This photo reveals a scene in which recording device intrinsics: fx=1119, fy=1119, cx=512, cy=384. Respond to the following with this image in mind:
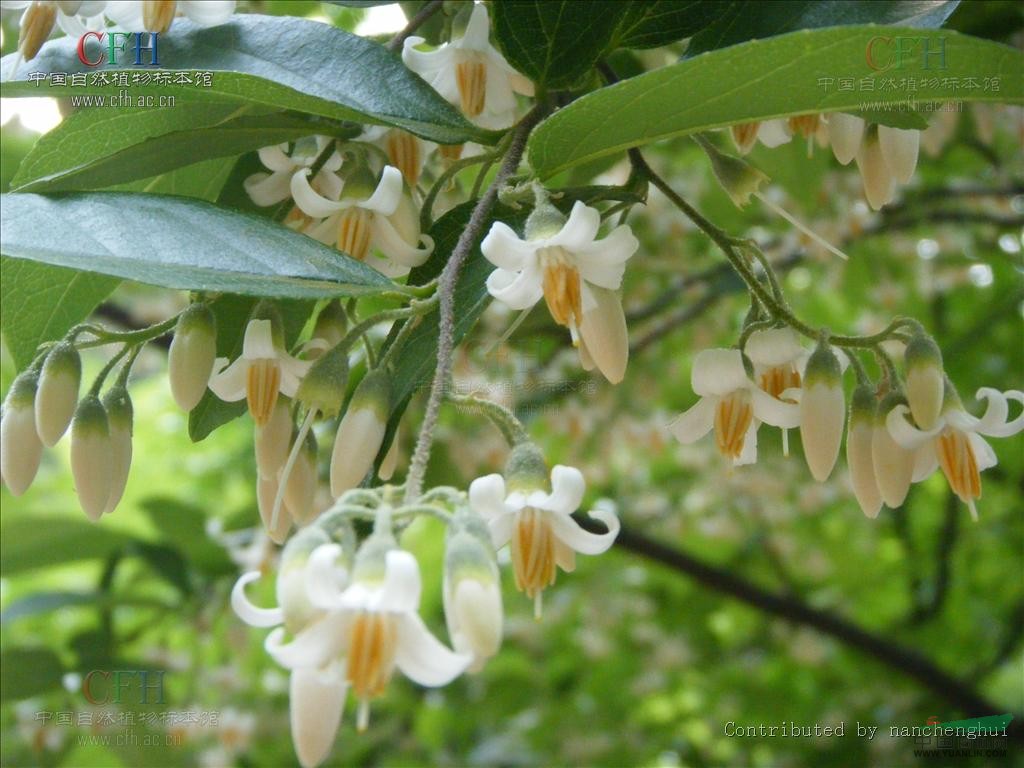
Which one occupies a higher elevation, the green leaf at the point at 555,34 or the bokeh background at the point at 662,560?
the green leaf at the point at 555,34

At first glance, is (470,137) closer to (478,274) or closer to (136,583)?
(478,274)

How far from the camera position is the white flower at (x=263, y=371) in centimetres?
110

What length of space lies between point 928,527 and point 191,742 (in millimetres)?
2981

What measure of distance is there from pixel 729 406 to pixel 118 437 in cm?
65

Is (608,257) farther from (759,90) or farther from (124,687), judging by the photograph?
(124,687)

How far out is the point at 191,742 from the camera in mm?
3539

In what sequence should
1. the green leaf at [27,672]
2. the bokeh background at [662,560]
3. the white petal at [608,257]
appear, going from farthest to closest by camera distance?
1. the bokeh background at [662,560]
2. the green leaf at [27,672]
3. the white petal at [608,257]

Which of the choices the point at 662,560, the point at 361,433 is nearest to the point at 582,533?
the point at 361,433

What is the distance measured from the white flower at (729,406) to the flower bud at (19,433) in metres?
0.68

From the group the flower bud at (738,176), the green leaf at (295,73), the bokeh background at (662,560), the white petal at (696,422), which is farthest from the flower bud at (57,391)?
the bokeh background at (662,560)

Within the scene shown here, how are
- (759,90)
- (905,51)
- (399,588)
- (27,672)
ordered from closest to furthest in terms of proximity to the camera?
(399,588)
(905,51)
(759,90)
(27,672)

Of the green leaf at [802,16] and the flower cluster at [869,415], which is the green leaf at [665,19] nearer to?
the green leaf at [802,16]

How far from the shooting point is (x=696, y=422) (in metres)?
1.24

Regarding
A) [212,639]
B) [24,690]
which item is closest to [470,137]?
A: [24,690]
